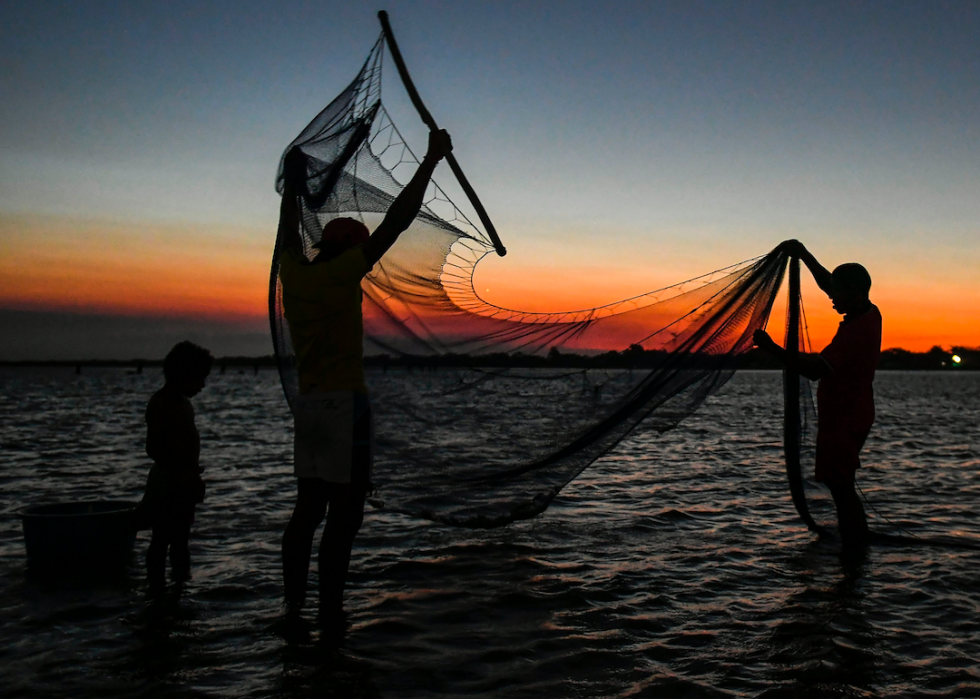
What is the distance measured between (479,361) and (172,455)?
7.19ft

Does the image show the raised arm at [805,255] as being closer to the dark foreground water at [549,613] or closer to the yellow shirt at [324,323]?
the dark foreground water at [549,613]

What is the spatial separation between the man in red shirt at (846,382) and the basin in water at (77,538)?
4.88 meters

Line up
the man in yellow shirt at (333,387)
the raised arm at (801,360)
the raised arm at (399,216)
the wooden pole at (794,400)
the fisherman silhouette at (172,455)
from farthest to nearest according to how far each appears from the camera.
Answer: the wooden pole at (794,400) → the raised arm at (801,360) → the fisherman silhouette at (172,455) → the man in yellow shirt at (333,387) → the raised arm at (399,216)

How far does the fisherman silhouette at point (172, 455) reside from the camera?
479cm

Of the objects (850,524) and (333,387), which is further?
(850,524)

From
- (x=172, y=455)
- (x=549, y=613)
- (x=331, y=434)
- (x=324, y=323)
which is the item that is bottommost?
(x=549, y=613)

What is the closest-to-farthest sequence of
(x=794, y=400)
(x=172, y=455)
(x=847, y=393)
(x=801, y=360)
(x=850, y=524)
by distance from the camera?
(x=172, y=455) → (x=801, y=360) → (x=847, y=393) → (x=850, y=524) → (x=794, y=400)

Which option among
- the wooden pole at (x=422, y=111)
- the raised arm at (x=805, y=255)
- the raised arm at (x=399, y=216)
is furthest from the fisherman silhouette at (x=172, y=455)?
the raised arm at (x=805, y=255)

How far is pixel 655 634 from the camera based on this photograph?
14.2ft

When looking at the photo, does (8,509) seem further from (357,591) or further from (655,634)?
(655,634)

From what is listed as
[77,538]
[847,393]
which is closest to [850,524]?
[847,393]

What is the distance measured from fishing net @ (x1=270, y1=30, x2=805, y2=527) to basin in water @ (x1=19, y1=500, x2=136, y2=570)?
158cm

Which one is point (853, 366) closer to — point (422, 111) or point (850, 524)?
point (850, 524)

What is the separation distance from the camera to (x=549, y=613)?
4.66m
